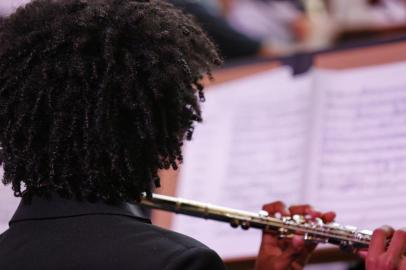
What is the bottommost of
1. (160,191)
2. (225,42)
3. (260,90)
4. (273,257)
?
(273,257)

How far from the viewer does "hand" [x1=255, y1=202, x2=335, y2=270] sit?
3.69ft

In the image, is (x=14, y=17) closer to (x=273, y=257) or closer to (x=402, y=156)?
(x=273, y=257)

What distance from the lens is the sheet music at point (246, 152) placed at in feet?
4.57

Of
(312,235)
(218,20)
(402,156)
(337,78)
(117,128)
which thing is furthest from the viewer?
(218,20)

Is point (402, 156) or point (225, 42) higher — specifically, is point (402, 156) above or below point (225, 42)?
below

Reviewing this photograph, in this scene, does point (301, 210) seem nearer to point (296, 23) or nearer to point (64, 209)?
point (64, 209)

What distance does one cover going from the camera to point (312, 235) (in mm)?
1106

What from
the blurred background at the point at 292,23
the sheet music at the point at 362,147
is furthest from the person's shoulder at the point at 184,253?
the blurred background at the point at 292,23

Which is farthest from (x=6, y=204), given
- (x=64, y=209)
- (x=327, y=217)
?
(x=327, y=217)

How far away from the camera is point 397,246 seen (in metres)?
0.89

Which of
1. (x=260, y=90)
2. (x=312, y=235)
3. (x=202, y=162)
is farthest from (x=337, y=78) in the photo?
(x=312, y=235)

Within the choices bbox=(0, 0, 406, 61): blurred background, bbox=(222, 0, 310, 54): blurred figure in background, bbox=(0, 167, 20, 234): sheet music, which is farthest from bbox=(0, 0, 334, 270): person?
bbox=(222, 0, 310, 54): blurred figure in background

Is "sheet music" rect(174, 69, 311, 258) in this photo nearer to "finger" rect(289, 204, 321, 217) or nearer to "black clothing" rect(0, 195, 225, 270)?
"finger" rect(289, 204, 321, 217)

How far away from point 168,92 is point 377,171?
22.2 inches
